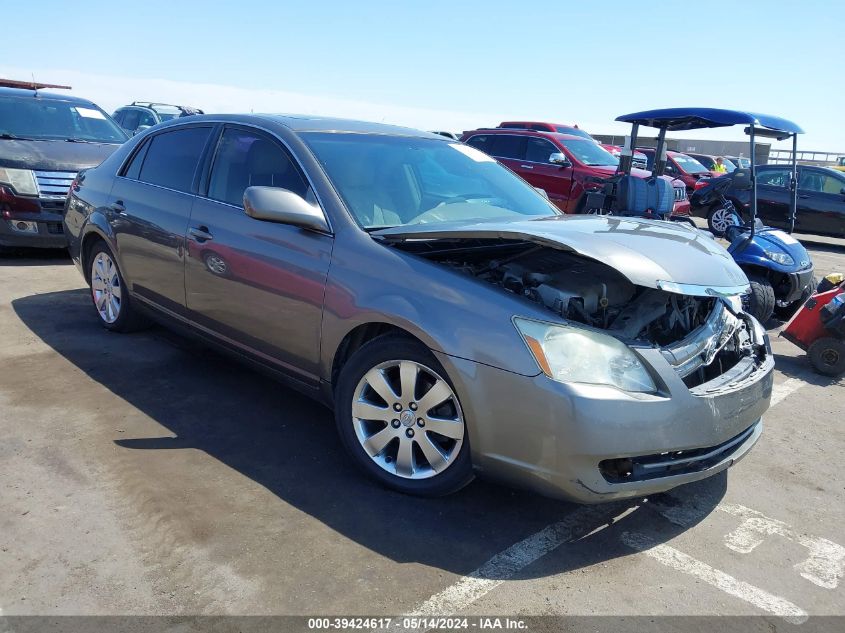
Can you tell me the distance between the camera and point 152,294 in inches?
184

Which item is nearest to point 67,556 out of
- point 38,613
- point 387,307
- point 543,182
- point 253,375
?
point 38,613

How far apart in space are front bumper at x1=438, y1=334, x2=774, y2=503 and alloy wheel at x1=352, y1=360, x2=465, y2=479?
0.15 meters

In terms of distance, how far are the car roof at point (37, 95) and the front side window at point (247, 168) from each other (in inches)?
230

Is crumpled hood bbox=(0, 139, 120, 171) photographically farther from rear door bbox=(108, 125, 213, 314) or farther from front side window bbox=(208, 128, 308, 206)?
front side window bbox=(208, 128, 308, 206)

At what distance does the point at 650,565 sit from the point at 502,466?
0.71 metres

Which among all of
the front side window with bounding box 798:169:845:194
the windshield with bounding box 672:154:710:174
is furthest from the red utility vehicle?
the windshield with bounding box 672:154:710:174

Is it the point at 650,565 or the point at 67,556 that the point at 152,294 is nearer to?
the point at 67,556

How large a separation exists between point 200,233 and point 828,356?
15.7 feet

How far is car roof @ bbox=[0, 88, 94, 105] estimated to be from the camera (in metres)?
8.47

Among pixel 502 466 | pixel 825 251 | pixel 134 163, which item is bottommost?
pixel 825 251

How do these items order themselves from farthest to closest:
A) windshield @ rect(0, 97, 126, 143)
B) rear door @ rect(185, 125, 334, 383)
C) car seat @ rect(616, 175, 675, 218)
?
windshield @ rect(0, 97, 126, 143) → car seat @ rect(616, 175, 675, 218) → rear door @ rect(185, 125, 334, 383)

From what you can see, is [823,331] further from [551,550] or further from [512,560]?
[512,560]

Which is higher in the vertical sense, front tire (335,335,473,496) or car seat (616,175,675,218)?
car seat (616,175,675,218)

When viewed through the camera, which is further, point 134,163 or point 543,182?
point 543,182
